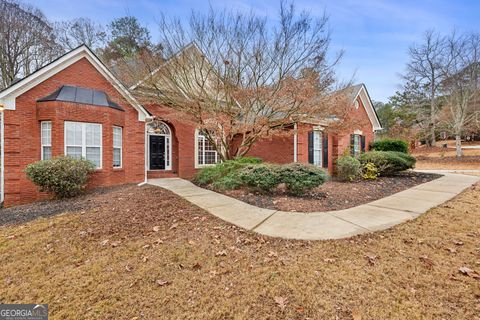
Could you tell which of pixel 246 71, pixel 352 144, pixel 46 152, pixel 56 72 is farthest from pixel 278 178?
pixel 352 144

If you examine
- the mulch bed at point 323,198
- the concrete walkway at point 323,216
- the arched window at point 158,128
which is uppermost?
the arched window at point 158,128

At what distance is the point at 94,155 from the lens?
969cm

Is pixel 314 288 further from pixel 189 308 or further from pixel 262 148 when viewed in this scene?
pixel 262 148

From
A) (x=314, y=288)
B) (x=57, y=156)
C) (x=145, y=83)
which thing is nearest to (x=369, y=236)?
(x=314, y=288)

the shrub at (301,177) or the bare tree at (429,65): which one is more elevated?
the bare tree at (429,65)

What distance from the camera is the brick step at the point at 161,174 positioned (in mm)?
12508

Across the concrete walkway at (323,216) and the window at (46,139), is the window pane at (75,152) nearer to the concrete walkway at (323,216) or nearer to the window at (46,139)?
the window at (46,139)

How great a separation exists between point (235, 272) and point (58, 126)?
9.49m

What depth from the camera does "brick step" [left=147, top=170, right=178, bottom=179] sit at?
12508 mm

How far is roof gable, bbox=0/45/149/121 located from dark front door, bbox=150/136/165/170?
1892 mm

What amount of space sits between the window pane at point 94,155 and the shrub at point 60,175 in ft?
3.53

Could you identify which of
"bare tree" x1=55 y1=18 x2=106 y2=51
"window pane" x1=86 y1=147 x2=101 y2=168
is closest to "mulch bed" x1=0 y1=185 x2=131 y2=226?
"window pane" x1=86 y1=147 x2=101 y2=168

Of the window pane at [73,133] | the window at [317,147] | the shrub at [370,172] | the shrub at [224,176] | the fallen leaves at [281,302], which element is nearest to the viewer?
the fallen leaves at [281,302]

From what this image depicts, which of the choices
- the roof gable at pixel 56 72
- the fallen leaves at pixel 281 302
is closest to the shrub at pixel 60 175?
the roof gable at pixel 56 72
